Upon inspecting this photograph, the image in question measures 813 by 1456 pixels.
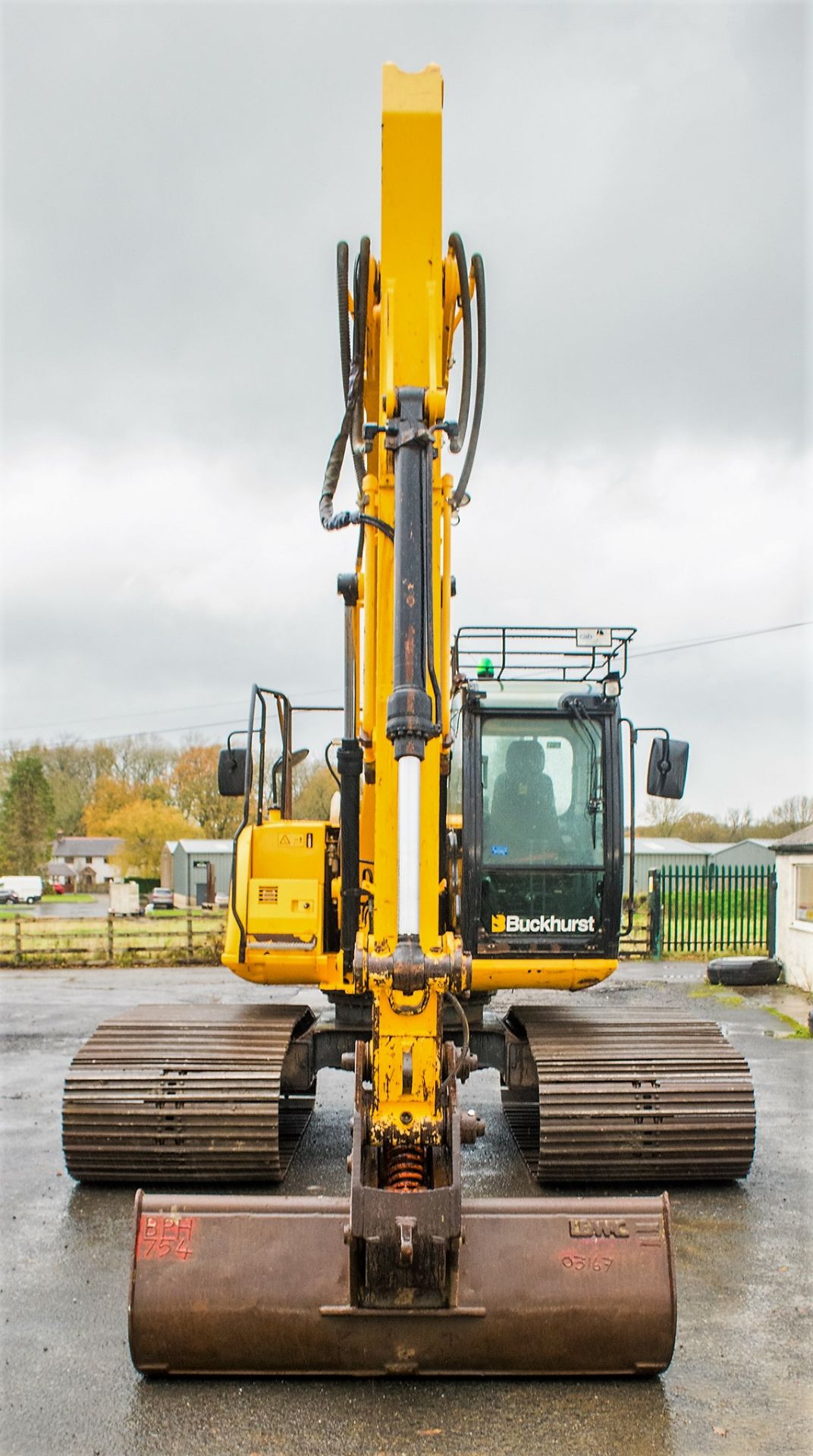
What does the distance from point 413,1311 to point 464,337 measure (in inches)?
187

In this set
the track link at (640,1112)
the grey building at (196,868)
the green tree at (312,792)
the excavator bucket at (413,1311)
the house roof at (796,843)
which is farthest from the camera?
the grey building at (196,868)

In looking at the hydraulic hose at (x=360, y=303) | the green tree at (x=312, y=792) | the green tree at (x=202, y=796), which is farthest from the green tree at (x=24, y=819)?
the hydraulic hose at (x=360, y=303)

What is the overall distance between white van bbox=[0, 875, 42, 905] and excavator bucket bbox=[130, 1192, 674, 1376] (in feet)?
187

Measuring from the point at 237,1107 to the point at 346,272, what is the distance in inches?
182

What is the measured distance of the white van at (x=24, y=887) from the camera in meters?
58.9

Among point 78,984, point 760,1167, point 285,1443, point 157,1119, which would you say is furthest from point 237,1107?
point 78,984

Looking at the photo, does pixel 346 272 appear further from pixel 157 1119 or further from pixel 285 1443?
pixel 285 1443

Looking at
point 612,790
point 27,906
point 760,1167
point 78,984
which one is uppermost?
point 612,790

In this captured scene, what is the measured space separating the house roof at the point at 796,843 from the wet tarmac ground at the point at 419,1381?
927 centimetres

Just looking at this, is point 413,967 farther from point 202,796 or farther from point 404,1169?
point 202,796

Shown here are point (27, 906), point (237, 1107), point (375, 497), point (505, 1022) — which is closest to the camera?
→ point (375, 497)

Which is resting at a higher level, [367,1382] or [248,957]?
[248,957]

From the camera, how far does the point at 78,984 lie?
18.7 m

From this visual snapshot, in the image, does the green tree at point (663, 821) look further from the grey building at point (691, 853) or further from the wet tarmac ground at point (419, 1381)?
the wet tarmac ground at point (419, 1381)
